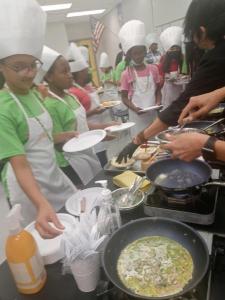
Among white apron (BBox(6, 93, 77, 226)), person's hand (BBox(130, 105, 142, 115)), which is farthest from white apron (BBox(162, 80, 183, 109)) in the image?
white apron (BBox(6, 93, 77, 226))

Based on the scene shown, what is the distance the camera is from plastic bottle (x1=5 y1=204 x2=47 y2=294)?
1.99 ft

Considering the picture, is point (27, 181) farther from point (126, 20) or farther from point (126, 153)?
point (126, 20)

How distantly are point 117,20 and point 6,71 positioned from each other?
7904mm

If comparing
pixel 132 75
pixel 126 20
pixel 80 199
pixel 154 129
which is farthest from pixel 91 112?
pixel 126 20

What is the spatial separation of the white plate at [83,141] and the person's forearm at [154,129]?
0.23 meters

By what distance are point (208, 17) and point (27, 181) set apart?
1.12m

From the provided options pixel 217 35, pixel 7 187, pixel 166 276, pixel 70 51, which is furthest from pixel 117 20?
pixel 166 276

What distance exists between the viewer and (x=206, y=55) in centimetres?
137

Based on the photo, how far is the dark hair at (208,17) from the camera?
1.23m

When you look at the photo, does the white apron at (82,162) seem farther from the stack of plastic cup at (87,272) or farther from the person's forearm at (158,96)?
the person's forearm at (158,96)

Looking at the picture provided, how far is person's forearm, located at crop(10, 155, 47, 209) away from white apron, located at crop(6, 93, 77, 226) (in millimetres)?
169

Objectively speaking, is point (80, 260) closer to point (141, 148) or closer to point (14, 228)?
point (14, 228)

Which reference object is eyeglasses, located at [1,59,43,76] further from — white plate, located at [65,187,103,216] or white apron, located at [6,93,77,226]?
white plate, located at [65,187,103,216]

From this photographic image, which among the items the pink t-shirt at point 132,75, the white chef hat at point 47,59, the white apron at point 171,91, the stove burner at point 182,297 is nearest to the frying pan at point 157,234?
the stove burner at point 182,297
